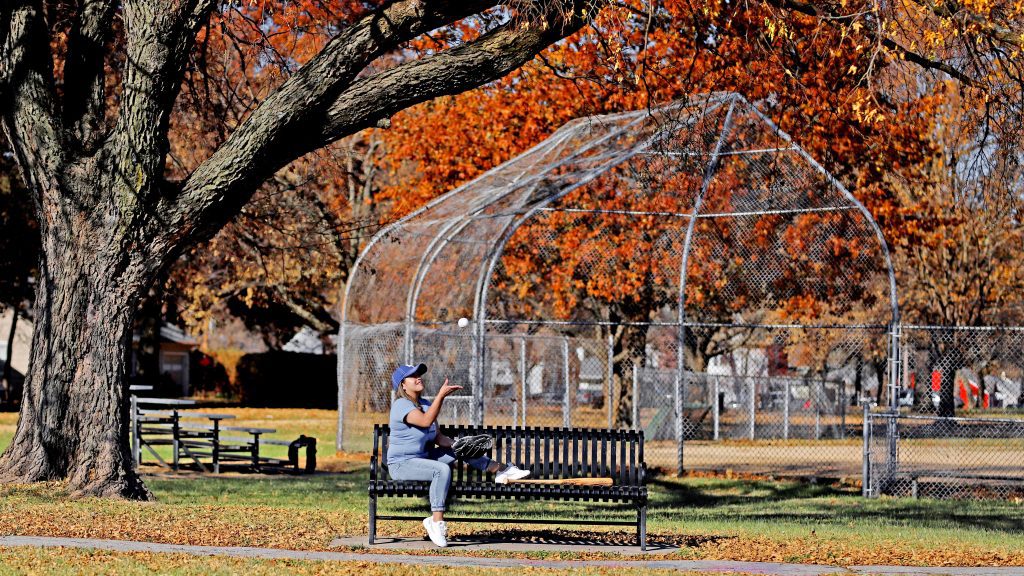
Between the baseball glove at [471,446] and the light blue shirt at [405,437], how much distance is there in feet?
0.69

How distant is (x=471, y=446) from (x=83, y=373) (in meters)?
4.11

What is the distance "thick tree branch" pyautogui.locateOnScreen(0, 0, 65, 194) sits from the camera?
1182 centimetres

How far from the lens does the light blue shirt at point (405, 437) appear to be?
935cm

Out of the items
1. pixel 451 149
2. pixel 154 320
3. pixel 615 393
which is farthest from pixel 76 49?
pixel 154 320

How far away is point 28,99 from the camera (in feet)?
39.1

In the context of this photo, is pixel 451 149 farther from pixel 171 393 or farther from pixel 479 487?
pixel 171 393

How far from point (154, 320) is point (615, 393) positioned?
2179 centimetres

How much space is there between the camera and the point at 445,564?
8.27m

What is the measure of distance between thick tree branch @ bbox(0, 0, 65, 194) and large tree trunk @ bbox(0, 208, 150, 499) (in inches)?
31.8

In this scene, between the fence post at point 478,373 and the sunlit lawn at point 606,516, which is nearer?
the sunlit lawn at point 606,516

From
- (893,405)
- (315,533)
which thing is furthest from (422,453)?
(893,405)

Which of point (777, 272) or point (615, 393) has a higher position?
point (777, 272)

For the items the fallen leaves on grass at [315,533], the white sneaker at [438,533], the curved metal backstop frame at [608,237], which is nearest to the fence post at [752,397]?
the curved metal backstop frame at [608,237]

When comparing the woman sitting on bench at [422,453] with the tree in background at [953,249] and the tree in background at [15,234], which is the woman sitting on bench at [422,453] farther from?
the tree in background at [15,234]
